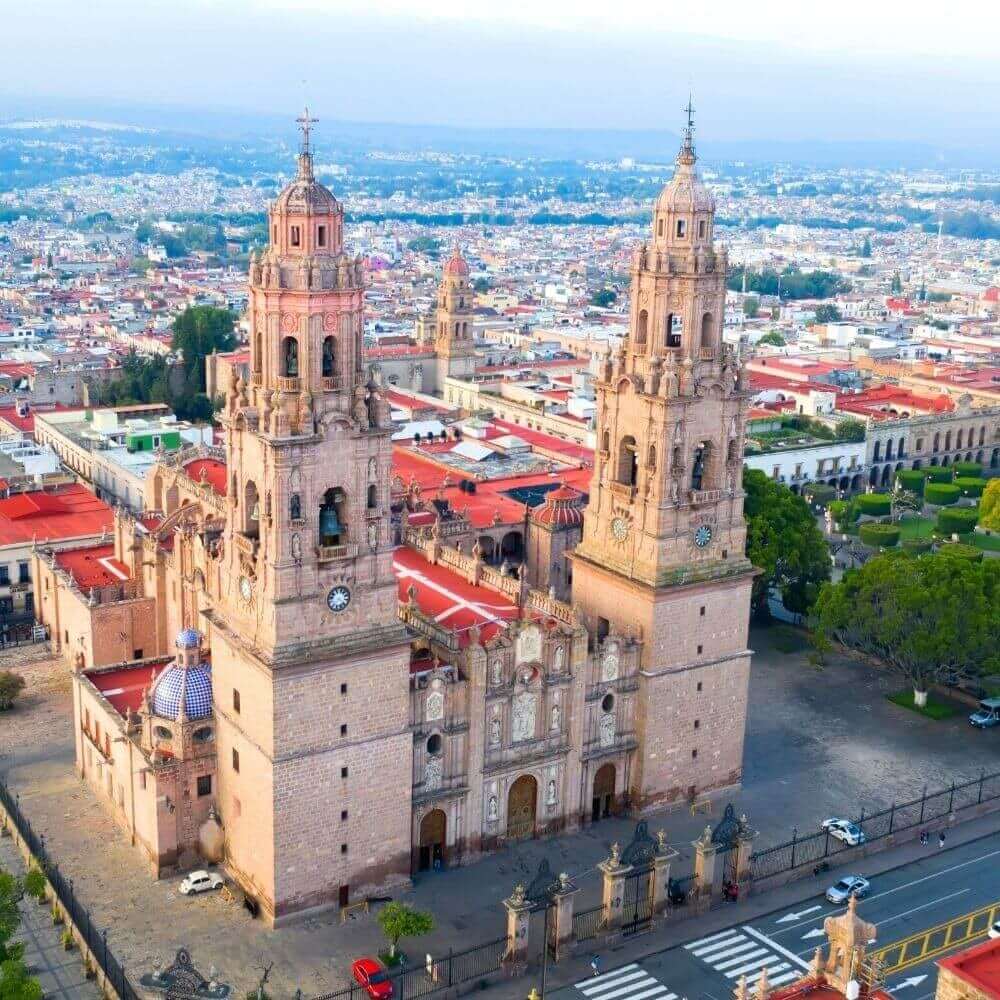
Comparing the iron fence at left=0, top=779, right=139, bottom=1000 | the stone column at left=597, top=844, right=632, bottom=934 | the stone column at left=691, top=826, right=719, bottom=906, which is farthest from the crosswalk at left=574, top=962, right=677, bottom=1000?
the iron fence at left=0, top=779, right=139, bottom=1000

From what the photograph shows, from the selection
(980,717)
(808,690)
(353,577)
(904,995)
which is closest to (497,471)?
(808,690)

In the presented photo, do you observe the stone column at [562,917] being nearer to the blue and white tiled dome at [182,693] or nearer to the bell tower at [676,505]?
the bell tower at [676,505]

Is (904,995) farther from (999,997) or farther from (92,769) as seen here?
(92,769)

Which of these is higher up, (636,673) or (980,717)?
(636,673)

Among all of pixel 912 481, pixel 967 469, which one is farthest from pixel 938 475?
pixel 967 469

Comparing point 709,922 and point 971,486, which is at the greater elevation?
point 971,486

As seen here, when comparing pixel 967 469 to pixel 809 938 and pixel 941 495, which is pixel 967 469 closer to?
pixel 941 495

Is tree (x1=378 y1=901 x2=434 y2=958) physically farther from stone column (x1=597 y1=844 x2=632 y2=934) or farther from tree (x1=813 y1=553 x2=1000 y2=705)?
tree (x1=813 y1=553 x2=1000 y2=705)
